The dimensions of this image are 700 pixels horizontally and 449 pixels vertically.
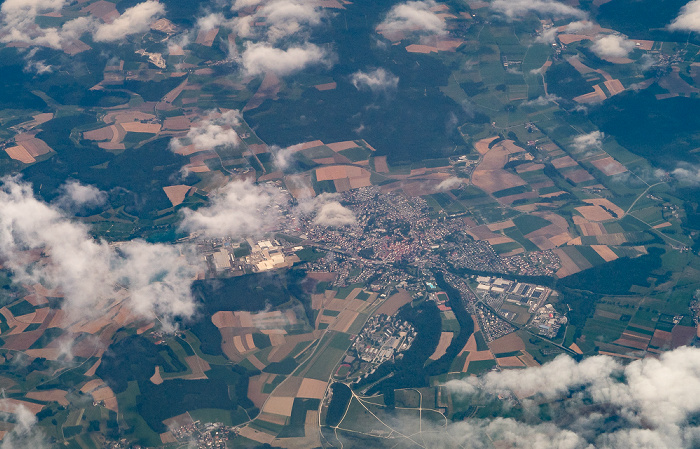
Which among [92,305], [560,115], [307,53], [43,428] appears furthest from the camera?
[307,53]

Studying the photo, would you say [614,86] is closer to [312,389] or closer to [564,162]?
[564,162]

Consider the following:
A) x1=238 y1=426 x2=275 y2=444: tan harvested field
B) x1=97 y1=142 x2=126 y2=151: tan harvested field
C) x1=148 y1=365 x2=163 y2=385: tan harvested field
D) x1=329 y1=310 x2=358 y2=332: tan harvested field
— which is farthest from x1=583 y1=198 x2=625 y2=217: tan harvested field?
x1=97 y1=142 x2=126 y2=151: tan harvested field

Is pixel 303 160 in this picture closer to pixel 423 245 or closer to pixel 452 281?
pixel 423 245

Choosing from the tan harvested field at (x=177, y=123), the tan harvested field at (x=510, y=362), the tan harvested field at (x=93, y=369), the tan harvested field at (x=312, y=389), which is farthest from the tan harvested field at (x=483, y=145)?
the tan harvested field at (x=93, y=369)

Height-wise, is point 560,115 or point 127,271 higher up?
point 560,115

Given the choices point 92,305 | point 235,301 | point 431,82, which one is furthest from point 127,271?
point 431,82

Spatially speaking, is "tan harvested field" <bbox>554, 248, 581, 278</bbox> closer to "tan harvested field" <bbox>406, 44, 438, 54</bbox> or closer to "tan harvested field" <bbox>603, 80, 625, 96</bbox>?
"tan harvested field" <bbox>603, 80, 625, 96</bbox>
